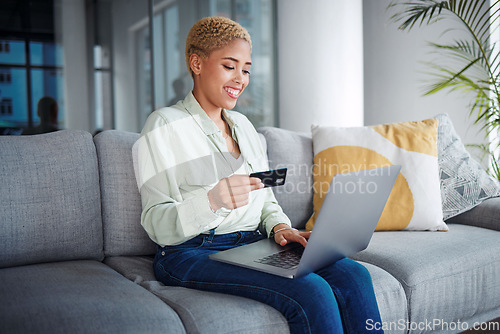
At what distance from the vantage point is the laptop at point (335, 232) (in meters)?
0.98

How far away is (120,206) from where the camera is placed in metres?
1.53

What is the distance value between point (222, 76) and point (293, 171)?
667mm

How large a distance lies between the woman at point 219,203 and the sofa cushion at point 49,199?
0.30 meters

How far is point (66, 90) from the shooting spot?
3.43 m

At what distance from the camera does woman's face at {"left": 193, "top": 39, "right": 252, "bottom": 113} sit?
144 cm

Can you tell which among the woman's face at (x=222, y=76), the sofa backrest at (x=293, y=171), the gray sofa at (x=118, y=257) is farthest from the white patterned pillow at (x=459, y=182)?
the woman's face at (x=222, y=76)

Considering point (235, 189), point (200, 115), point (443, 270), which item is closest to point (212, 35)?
point (200, 115)

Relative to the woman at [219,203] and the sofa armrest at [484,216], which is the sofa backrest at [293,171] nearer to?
the woman at [219,203]

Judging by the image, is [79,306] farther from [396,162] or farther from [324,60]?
[324,60]

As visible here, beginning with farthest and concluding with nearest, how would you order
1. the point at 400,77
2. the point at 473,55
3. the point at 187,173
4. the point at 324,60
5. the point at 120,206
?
the point at 400,77 → the point at 324,60 → the point at 473,55 → the point at 120,206 → the point at 187,173

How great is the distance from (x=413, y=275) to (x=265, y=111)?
2897 mm

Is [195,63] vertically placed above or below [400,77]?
below

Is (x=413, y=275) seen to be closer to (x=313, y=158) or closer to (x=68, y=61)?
(x=313, y=158)

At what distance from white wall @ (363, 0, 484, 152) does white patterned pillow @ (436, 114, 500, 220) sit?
1.05m
